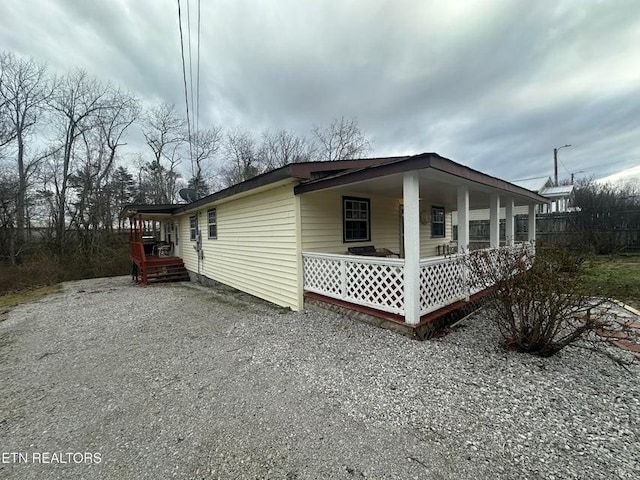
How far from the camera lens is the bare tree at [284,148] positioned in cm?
2238

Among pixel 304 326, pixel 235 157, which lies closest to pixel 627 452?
pixel 304 326

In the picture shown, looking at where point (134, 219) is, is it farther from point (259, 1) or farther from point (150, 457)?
point (150, 457)

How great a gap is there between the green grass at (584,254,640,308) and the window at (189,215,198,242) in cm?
1071

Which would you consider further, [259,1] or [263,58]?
[263,58]

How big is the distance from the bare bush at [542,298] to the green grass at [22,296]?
1024 centimetres

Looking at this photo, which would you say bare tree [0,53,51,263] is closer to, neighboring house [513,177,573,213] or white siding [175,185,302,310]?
white siding [175,185,302,310]

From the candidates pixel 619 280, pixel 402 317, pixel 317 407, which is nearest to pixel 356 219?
pixel 402 317

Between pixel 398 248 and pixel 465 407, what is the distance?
5542 millimetres

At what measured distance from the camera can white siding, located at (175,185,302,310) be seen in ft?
18.2

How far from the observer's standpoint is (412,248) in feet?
12.2

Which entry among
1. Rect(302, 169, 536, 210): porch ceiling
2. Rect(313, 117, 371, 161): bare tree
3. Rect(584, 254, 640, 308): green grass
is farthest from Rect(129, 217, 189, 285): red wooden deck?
Rect(313, 117, 371, 161): bare tree

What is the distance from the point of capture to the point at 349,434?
2082mm

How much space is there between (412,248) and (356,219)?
9.32 ft

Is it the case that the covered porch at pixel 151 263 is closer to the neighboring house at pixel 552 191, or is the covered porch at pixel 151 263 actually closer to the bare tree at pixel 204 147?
the bare tree at pixel 204 147
